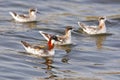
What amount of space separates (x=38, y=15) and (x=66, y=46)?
6.59 m

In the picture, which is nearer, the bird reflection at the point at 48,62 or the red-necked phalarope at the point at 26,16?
the bird reflection at the point at 48,62

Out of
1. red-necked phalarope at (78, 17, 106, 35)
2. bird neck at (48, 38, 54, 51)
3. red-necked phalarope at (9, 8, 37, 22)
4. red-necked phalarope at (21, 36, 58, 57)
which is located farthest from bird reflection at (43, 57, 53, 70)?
red-necked phalarope at (9, 8, 37, 22)

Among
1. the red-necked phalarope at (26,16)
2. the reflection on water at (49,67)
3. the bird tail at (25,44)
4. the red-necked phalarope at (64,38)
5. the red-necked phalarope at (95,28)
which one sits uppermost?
the red-necked phalarope at (26,16)

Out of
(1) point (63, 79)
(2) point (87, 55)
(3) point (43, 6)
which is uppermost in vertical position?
(3) point (43, 6)

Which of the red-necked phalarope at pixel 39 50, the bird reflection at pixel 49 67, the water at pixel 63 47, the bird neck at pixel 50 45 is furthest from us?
the bird neck at pixel 50 45

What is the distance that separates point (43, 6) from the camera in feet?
113

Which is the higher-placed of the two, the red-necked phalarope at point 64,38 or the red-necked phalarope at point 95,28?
the red-necked phalarope at point 95,28

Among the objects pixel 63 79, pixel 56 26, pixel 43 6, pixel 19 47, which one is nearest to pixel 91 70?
pixel 63 79

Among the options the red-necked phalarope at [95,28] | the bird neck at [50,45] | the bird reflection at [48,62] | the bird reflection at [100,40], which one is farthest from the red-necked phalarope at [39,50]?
the red-necked phalarope at [95,28]

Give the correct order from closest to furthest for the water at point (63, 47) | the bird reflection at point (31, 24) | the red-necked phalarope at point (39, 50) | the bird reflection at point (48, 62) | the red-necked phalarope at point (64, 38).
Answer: the water at point (63, 47) → the bird reflection at point (48, 62) → the red-necked phalarope at point (39, 50) → the red-necked phalarope at point (64, 38) → the bird reflection at point (31, 24)

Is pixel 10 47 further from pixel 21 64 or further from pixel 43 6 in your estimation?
pixel 43 6

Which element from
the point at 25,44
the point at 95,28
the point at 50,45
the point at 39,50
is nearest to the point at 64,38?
the point at 50,45

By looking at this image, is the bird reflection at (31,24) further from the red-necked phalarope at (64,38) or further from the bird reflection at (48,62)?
the bird reflection at (48,62)

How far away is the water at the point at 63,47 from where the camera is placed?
22312 mm
